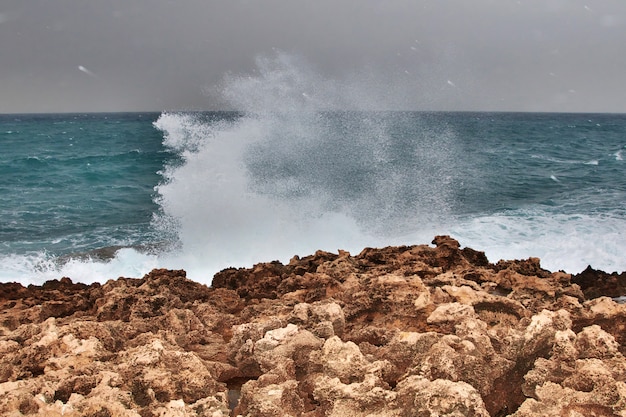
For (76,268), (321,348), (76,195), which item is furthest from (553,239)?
(76,195)

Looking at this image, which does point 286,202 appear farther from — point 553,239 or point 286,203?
point 553,239

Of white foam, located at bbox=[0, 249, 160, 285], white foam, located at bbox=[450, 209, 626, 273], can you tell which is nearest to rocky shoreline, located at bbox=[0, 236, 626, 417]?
white foam, located at bbox=[0, 249, 160, 285]

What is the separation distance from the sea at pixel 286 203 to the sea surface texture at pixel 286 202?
5 cm

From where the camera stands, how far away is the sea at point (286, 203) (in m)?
9.83

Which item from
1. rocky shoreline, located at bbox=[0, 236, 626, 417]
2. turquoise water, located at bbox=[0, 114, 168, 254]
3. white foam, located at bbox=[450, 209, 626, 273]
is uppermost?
turquoise water, located at bbox=[0, 114, 168, 254]

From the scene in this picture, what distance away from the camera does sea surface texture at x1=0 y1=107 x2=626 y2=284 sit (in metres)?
9.85

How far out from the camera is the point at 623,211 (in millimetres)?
12961

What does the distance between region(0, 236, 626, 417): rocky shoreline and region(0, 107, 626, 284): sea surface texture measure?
381cm

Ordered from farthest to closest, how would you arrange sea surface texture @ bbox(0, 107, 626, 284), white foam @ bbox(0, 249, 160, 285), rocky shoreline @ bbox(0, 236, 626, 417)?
sea surface texture @ bbox(0, 107, 626, 284) < white foam @ bbox(0, 249, 160, 285) < rocky shoreline @ bbox(0, 236, 626, 417)

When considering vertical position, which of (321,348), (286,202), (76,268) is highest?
(286,202)

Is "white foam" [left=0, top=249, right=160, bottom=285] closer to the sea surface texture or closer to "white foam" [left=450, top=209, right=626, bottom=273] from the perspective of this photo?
the sea surface texture

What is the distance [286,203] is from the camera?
39.7 ft

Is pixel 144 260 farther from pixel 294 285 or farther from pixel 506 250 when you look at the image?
pixel 506 250

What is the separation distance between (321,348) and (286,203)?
8.56 m
